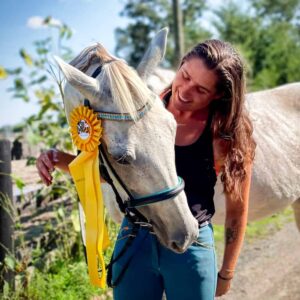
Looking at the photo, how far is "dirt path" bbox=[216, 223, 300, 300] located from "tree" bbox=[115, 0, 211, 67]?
75.7 feet

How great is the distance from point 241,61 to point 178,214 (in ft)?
2.44

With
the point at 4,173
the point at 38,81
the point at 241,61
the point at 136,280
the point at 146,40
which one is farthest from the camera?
the point at 146,40

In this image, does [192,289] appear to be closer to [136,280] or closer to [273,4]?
[136,280]

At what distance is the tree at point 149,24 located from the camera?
92.2 feet

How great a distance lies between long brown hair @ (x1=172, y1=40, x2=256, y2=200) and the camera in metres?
1.62

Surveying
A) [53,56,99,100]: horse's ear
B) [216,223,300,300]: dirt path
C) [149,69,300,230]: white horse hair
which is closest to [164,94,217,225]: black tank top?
[53,56,99,100]: horse's ear

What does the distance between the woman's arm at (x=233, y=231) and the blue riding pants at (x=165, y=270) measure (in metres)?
0.16

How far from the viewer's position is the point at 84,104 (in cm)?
151

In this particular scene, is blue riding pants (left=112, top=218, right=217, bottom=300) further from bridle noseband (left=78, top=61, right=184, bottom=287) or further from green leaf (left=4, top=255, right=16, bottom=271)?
green leaf (left=4, top=255, right=16, bottom=271)

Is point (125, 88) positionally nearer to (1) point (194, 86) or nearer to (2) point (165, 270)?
(1) point (194, 86)

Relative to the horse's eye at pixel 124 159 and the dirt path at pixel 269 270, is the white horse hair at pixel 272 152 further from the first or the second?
the horse's eye at pixel 124 159

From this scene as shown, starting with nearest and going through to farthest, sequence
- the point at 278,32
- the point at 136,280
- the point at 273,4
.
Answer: the point at 136,280, the point at 278,32, the point at 273,4

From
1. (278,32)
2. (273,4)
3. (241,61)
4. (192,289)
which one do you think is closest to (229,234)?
(192,289)

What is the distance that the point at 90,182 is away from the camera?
5.02 ft
